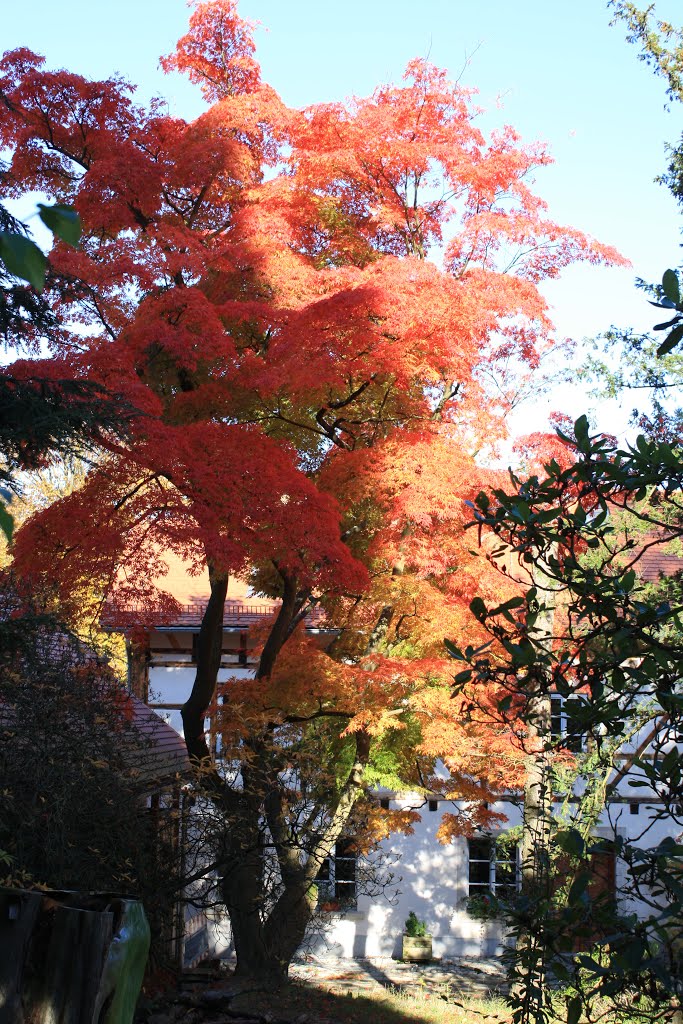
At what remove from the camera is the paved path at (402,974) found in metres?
15.9

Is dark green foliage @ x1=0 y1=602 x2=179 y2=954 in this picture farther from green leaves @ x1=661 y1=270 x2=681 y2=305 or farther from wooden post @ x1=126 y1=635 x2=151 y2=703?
wooden post @ x1=126 y1=635 x2=151 y2=703

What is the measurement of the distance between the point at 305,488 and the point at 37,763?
4.15 metres

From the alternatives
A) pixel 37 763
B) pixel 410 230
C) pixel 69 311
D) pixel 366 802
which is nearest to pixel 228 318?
pixel 69 311

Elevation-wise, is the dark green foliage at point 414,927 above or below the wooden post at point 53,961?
below

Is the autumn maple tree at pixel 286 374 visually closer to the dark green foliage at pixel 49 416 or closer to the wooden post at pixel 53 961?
the dark green foliage at pixel 49 416

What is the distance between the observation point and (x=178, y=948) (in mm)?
13969

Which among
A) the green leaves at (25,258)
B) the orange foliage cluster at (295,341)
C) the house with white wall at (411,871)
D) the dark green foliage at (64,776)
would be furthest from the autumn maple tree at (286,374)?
the green leaves at (25,258)

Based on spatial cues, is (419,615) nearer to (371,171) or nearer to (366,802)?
(366,802)

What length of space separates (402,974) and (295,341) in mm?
11887

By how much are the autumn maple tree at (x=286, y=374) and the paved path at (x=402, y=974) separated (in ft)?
10.8

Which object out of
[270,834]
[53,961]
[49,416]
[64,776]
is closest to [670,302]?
[53,961]

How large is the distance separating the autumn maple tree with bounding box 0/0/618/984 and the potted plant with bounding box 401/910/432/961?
5742 millimetres

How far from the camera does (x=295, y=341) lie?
10891 mm

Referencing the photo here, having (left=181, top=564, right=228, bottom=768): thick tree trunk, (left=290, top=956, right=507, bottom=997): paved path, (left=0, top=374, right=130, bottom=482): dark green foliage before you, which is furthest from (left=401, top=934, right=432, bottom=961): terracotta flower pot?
(left=0, top=374, right=130, bottom=482): dark green foliage
